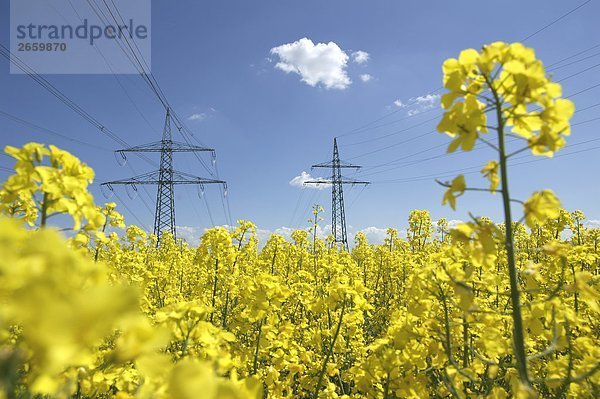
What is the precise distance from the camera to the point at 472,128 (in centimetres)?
172

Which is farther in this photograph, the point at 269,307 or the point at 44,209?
the point at 269,307

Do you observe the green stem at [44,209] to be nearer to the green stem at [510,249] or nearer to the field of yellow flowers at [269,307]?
the field of yellow flowers at [269,307]

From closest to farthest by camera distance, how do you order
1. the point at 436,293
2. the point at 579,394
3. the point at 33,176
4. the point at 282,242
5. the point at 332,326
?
the point at 33,176 < the point at 579,394 < the point at 436,293 < the point at 332,326 < the point at 282,242

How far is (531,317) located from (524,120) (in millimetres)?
1412

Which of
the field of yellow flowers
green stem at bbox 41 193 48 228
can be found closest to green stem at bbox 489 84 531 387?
the field of yellow flowers

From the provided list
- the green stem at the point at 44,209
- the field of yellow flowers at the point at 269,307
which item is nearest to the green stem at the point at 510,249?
the field of yellow flowers at the point at 269,307

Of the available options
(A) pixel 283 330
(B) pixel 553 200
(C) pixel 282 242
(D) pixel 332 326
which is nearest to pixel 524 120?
(B) pixel 553 200

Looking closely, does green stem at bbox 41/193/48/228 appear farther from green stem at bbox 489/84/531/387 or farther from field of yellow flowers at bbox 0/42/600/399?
green stem at bbox 489/84/531/387

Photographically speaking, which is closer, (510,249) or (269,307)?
(510,249)

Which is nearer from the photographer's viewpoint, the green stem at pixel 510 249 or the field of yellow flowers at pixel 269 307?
the field of yellow flowers at pixel 269 307

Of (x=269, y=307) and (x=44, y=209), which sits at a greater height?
(x=44, y=209)

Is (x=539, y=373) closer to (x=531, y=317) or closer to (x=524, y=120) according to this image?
(x=531, y=317)

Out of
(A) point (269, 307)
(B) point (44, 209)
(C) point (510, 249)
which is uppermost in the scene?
(B) point (44, 209)

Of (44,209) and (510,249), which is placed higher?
(44,209)
